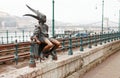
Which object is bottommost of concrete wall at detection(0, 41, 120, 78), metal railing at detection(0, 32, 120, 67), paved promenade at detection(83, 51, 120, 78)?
paved promenade at detection(83, 51, 120, 78)

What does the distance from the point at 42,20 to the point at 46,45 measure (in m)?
0.80

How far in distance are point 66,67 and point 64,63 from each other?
0.34 metres

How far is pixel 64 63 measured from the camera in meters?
10.4

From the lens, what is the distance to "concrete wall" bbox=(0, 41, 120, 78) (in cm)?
772

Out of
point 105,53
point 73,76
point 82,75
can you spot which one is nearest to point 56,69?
point 73,76

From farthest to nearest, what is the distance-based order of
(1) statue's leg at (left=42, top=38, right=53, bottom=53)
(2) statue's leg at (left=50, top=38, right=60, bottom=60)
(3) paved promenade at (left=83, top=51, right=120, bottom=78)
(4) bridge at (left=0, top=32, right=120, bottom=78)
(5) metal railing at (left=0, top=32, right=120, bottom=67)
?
(3) paved promenade at (left=83, top=51, right=120, bottom=78)
(2) statue's leg at (left=50, top=38, right=60, bottom=60)
(5) metal railing at (left=0, top=32, right=120, bottom=67)
(1) statue's leg at (left=42, top=38, right=53, bottom=53)
(4) bridge at (left=0, top=32, right=120, bottom=78)

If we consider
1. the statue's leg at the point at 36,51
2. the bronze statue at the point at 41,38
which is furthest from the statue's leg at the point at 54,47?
the statue's leg at the point at 36,51

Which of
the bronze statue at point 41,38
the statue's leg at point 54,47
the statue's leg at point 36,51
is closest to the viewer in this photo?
the statue's leg at point 36,51

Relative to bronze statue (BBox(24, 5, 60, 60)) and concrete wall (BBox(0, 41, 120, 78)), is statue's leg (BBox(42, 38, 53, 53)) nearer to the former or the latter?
bronze statue (BBox(24, 5, 60, 60))

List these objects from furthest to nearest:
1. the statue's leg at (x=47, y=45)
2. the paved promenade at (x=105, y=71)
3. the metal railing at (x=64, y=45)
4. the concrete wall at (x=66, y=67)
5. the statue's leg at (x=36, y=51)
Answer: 1. the paved promenade at (x=105, y=71)
2. the metal railing at (x=64, y=45)
3. the statue's leg at (x=47, y=45)
4. the statue's leg at (x=36, y=51)
5. the concrete wall at (x=66, y=67)

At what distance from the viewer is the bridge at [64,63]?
8.31 metres

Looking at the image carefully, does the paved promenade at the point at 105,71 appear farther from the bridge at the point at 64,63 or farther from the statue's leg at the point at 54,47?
the statue's leg at the point at 54,47

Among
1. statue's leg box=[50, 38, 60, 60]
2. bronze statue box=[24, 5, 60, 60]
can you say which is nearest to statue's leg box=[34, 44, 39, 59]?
bronze statue box=[24, 5, 60, 60]

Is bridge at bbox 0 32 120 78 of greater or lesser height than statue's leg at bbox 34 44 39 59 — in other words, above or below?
below
